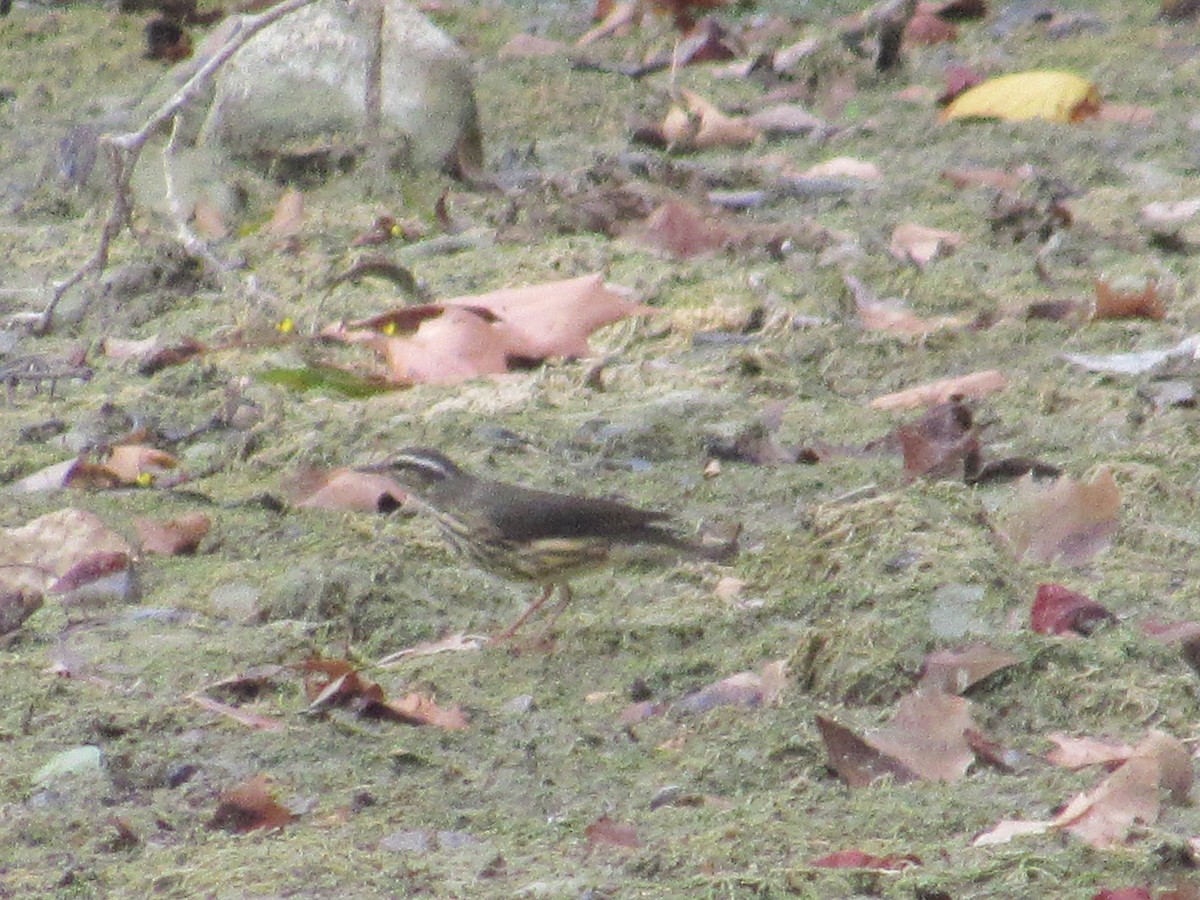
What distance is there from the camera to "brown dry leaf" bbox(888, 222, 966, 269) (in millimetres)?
7570

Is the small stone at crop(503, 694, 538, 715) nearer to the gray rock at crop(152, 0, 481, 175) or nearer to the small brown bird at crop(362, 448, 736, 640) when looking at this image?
the small brown bird at crop(362, 448, 736, 640)

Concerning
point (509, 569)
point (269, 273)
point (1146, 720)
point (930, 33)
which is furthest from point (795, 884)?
point (930, 33)

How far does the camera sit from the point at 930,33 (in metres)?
11.2

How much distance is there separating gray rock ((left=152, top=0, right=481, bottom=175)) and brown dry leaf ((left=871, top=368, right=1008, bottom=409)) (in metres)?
3.04

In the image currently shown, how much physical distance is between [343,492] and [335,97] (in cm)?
353

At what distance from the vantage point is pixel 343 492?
5684mm

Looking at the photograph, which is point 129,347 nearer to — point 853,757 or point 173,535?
A: point 173,535

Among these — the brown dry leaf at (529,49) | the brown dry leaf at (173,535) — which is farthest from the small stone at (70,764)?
the brown dry leaf at (529,49)

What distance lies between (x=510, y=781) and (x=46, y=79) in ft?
25.2

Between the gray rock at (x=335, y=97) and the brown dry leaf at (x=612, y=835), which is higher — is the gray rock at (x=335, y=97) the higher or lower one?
the lower one

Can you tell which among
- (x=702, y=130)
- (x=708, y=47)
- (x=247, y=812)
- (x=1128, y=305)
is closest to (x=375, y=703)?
(x=247, y=812)

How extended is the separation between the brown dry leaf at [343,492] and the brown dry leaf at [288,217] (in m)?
2.51

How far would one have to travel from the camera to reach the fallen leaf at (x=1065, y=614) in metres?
4.56

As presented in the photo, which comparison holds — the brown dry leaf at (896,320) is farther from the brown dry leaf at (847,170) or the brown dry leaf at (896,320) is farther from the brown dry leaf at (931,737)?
the brown dry leaf at (931,737)
